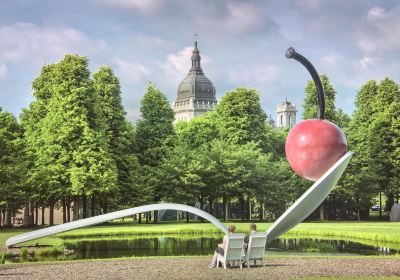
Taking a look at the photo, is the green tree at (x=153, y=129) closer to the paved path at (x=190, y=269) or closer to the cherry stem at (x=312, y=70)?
the paved path at (x=190, y=269)

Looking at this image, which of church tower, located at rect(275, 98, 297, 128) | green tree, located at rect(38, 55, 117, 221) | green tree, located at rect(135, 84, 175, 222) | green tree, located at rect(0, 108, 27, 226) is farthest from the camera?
church tower, located at rect(275, 98, 297, 128)

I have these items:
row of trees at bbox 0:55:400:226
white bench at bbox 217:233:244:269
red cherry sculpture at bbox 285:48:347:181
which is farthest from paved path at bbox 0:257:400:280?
row of trees at bbox 0:55:400:226

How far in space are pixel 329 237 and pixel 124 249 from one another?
1214 cm

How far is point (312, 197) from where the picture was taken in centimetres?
1595

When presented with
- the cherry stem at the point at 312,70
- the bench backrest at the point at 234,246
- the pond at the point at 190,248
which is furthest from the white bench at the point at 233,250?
the pond at the point at 190,248

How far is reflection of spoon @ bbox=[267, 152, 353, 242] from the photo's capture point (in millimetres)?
15406

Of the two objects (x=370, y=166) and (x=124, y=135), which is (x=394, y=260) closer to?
(x=124, y=135)

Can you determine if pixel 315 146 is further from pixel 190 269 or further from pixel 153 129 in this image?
pixel 153 129

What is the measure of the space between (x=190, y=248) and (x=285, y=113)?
17236 centimetres

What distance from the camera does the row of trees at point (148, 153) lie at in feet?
135

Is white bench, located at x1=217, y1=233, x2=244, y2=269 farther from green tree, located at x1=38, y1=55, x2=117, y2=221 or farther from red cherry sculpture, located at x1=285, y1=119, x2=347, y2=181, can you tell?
green tree, located at x1=38, y1=55, x2=117, y2=221

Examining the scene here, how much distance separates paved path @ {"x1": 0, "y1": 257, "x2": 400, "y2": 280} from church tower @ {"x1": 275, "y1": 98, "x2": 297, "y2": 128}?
582 ft

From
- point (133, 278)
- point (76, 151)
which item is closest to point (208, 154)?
point (76, 151)

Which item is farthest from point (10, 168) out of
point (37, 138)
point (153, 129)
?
point (153, 129)
